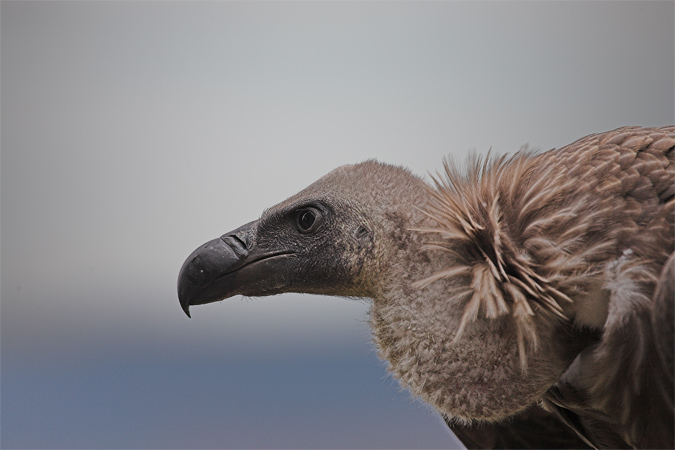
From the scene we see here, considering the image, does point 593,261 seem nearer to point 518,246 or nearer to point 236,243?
point 518,246

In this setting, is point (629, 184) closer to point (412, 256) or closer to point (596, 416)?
point (412, 256)

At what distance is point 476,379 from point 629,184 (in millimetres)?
543

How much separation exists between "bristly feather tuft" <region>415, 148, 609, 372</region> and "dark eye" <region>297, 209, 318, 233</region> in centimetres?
34

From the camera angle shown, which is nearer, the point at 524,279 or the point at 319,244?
the point at 524,279

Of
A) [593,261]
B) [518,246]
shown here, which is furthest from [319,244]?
[593,261]

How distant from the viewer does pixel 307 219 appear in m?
1.70

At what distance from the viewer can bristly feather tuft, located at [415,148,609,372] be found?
130 cm

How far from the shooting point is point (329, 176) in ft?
5.77

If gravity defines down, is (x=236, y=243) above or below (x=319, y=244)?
above

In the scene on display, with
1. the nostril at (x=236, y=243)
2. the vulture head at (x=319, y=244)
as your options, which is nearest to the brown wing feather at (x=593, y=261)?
the vulture head at (x=319, y=244)

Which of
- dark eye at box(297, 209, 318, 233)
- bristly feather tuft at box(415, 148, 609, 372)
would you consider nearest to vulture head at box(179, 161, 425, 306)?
dark eye at box(297, 209, 318, 233)

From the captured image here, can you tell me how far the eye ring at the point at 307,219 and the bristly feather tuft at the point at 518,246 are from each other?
33 centimetres

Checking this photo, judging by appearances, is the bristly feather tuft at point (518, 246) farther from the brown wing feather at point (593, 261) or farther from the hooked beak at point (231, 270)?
the hooked beak at point (231, 270)


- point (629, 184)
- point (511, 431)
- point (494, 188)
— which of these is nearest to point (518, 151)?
point (494, 188)
